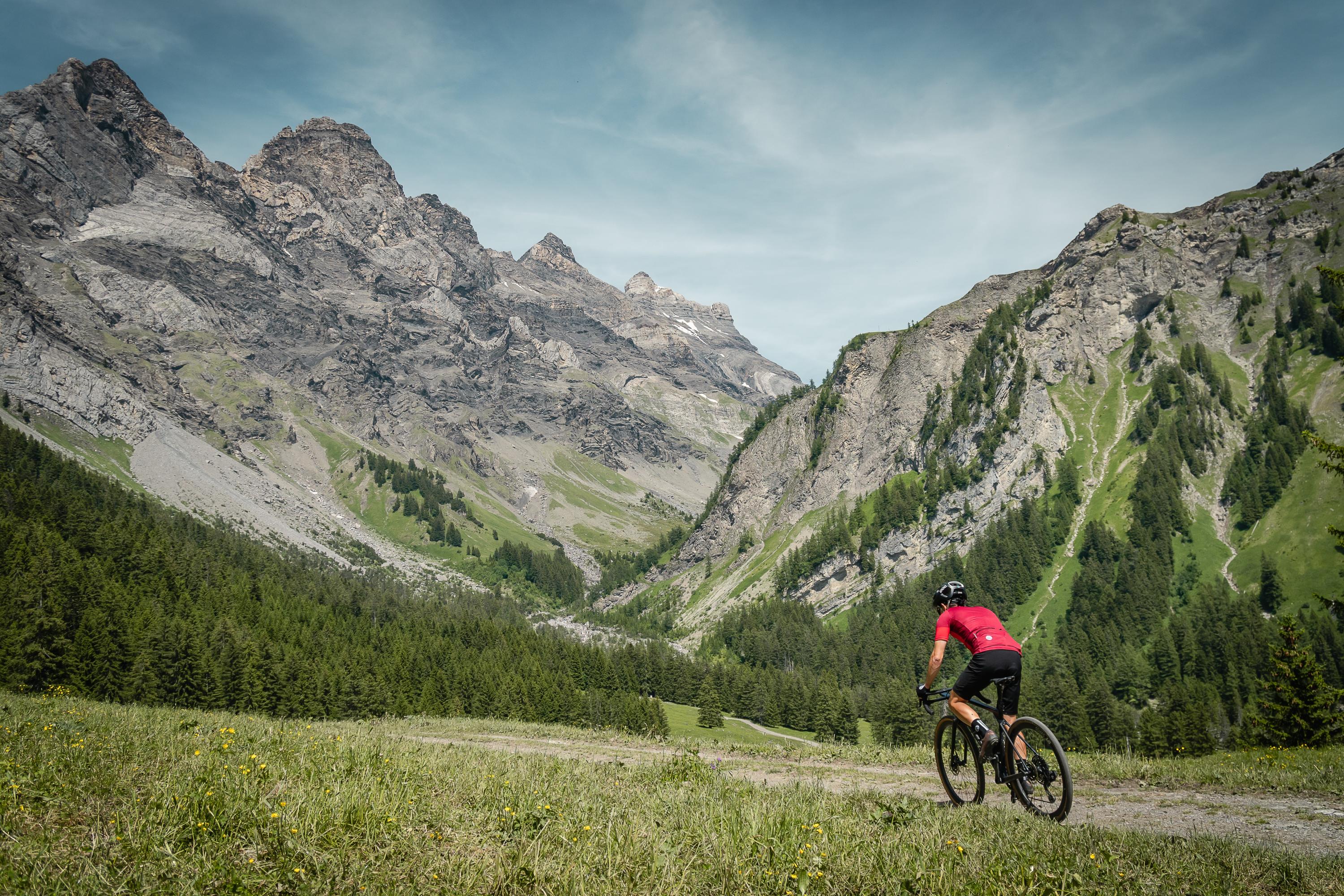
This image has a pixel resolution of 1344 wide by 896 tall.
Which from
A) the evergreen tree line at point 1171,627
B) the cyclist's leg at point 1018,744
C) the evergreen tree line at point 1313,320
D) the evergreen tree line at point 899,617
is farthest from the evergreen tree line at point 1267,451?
the cyclist's leg at point 1018,744

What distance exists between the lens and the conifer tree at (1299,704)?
34.4 metres

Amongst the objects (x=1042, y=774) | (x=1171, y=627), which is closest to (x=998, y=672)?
(x=1042, y=774)

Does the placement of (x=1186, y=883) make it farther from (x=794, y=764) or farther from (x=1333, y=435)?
(x=1333, y=435)

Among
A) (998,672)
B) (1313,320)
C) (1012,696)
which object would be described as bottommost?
(1012,696)

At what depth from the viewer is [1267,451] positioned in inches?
6319

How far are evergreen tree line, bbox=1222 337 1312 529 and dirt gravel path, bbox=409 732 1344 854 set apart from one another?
18176 cm

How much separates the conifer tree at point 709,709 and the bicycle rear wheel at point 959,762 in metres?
81.9

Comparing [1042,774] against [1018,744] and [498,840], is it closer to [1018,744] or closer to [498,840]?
[1018,744]

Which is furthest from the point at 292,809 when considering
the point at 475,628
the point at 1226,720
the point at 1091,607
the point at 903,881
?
the point at 1091,607

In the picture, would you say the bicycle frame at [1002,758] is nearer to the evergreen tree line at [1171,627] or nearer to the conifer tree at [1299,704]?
the conifer tree at [1299,704]

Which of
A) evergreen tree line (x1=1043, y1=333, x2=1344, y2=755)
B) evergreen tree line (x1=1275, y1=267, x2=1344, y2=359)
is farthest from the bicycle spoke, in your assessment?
evergreen tree line (x1=1275, y1=267, x2=1344, y2=359)

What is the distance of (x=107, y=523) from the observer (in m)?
89.9

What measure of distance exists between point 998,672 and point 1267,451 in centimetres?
20260

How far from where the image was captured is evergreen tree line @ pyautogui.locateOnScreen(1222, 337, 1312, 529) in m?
152
